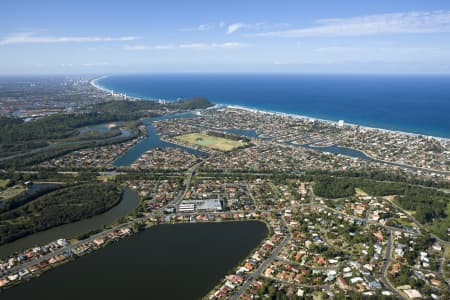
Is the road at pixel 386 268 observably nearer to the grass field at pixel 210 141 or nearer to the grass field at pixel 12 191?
the grass field at pixel 210 141

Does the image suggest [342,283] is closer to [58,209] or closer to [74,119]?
[58,209]

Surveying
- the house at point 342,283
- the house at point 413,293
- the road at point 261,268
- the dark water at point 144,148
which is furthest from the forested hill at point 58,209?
the house at point 413,293

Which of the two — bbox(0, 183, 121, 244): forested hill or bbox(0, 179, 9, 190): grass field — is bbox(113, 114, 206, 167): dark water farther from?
bbox(0, 179, 9, 190): grass field

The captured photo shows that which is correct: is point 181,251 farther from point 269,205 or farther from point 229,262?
point 269,205

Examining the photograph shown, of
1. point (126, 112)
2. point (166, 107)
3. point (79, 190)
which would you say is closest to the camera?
point (79, 190)

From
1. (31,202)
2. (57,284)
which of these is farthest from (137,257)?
(31,202)

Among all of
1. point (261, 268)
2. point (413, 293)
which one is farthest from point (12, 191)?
point (413, 293)

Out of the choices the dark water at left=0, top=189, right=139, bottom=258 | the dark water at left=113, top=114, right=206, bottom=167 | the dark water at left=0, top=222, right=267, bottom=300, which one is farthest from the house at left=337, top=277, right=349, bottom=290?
the dark water at left=113, top=114, right=206, bottom=167
